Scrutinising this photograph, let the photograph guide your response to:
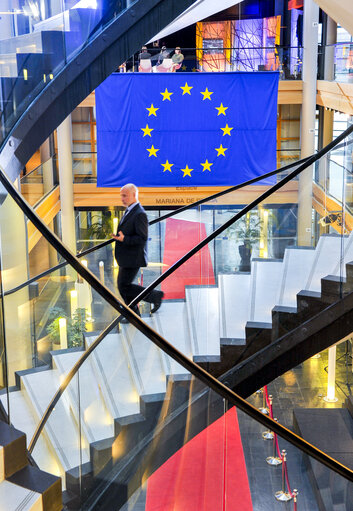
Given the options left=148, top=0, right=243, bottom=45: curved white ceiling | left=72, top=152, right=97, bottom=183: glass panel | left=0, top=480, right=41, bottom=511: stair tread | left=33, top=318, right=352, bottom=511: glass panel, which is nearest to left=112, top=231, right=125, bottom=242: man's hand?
left=33, top=318, right=352, bottom=511: glass panel

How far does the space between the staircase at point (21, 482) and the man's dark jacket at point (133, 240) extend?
259 centimetres

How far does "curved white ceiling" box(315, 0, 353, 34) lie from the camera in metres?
5.19

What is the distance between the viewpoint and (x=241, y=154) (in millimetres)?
11648

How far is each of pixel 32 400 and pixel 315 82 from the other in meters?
11.7

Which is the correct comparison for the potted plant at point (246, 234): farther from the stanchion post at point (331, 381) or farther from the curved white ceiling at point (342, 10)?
the stanchion post at point (331, 381)

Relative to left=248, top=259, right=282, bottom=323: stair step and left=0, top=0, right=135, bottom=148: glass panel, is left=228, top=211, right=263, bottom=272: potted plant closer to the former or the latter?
left=248, top=259, right=282, bottom=323: stair step

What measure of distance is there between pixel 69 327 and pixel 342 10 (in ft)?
10.9

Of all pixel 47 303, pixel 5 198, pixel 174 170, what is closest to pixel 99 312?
pixel 47 303

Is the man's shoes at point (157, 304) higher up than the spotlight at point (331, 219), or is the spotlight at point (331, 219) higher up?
the spotlight at point (331, 219)

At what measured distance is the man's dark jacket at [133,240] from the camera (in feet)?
17.7

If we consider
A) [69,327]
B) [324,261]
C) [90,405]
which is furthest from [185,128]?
[90,405]

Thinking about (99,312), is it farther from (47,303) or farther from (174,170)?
(174,170)

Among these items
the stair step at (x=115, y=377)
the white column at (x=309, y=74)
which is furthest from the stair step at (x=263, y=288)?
the white column at (x=309, y=74)

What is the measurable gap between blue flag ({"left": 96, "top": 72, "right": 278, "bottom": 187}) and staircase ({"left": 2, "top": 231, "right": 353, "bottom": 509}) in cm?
582
